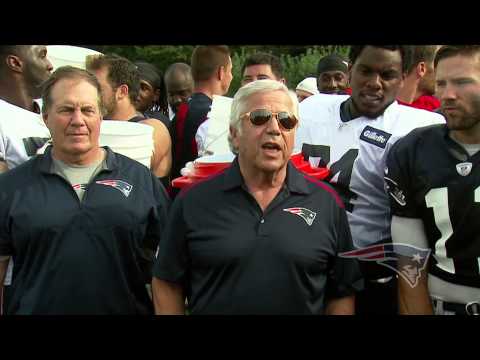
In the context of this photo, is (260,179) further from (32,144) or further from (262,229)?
(32,144)

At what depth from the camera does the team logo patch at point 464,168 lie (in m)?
2.83

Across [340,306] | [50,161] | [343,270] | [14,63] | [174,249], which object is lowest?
[340,306]

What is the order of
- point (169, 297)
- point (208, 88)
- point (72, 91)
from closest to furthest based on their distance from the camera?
1. point (169, 297)
2. point (72, 91)
3. point (208, 88)

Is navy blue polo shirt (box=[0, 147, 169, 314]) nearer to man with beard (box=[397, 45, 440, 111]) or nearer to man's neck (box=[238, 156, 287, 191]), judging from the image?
man's neck (box=[238, 156, 287, 191])

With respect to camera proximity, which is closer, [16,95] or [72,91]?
[72,91]

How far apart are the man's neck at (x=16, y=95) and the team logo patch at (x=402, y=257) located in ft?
7.33

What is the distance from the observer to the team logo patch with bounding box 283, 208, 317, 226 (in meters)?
2.85

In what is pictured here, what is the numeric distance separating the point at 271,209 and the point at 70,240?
0.95 metres

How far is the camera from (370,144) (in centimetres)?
348

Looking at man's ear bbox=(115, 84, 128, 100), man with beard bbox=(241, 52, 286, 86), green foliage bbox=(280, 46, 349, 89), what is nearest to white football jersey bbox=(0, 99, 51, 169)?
man's ear bbox=(115, 84, 128, 100)

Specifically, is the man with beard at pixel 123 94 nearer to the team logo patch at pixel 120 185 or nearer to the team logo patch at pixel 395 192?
the team logo patch at pixel 120 185

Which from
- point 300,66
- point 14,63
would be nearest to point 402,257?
point 14,63

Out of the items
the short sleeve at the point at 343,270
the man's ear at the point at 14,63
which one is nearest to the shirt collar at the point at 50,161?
the man's ear at the point at 14,63

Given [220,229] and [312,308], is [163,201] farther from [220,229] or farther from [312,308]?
[312,308]
